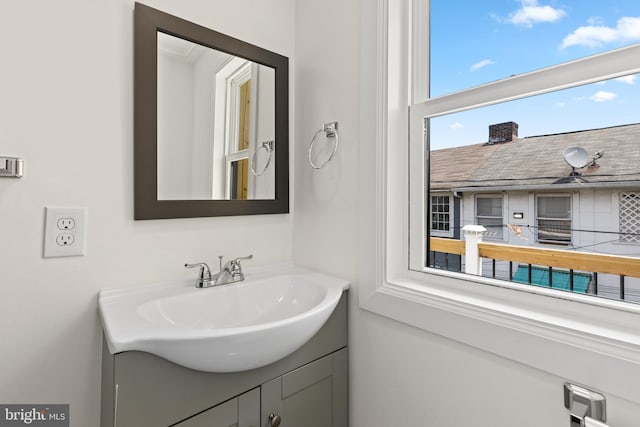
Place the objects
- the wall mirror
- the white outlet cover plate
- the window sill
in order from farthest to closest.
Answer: the wall mirror
the white outlet cover plate
the window sill

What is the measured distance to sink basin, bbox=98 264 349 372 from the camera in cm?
70

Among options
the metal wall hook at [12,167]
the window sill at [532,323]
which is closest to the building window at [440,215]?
the window sill at [532,323]

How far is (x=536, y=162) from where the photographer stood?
87 centimetres

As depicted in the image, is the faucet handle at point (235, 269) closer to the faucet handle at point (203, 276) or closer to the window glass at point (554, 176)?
the faucet handle at point (203, 276)

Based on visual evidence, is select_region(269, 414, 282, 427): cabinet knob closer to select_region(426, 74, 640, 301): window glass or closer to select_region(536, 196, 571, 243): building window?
select_region(426, 74, 640, 301): window glass

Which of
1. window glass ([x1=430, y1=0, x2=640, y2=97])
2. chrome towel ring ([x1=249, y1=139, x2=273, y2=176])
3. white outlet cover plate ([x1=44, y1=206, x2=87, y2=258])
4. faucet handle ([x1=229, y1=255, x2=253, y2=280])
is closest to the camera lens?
window glass ([x1=430, y1=0, x2=640, y2=97])

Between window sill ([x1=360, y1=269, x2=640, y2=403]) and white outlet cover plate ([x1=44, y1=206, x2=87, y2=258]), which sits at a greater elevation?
white outlet cover plate ([x1=44, y1=206, x2=87, y2=258])

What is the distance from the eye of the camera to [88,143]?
0.94 meters

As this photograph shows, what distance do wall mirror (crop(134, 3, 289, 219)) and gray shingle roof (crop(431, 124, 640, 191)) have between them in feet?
2.23

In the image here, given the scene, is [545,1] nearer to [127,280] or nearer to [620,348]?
[620,348]

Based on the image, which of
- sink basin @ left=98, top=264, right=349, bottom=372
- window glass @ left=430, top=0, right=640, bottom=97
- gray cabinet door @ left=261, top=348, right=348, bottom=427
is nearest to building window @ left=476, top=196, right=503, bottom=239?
window glass @ left=430, top=0, right=640, bottom=97

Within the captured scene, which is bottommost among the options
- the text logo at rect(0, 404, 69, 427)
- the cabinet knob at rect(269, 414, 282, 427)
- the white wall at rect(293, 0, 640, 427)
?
the cabinet knob at rect(269, 414, 282, 427)

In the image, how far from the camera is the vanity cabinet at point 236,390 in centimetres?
71

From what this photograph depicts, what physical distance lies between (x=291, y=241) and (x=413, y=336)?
2.15ft
